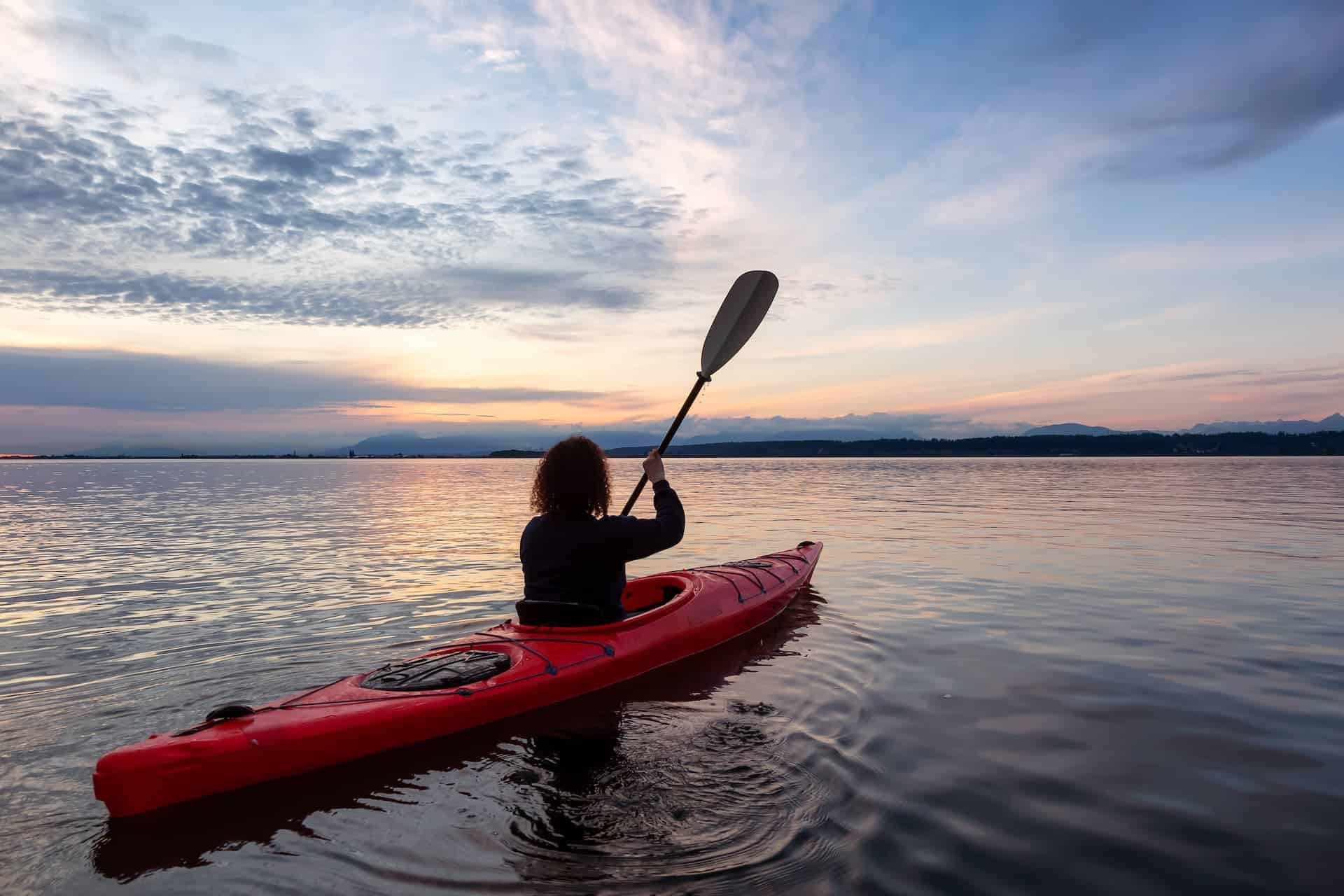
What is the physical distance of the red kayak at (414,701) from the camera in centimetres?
353

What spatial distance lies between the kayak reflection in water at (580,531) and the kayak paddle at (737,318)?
3059mm

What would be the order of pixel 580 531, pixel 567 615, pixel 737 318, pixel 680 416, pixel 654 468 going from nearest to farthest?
pixel 580 531, pixel 567 615, pixel 654 468, pixel 680 416, pixel 737 318

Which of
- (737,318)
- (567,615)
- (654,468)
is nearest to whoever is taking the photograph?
(567,615)

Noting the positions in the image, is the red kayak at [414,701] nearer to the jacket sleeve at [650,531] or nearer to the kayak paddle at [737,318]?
the jacket sleeve at [650,531]

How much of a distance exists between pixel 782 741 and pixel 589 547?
5.57 ft

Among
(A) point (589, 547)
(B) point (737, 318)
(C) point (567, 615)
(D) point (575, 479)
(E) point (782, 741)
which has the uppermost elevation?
(B) point (737, 318)

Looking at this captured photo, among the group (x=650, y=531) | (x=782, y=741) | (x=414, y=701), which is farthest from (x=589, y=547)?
(x=782, y=741)

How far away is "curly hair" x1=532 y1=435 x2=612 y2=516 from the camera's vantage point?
5.05m

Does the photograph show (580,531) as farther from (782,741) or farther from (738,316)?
(738,316)

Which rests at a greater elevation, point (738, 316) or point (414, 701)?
point (738, 316)

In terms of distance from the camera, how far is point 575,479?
5043 mm

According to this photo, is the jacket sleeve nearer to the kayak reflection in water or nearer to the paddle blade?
the kayak reflection in water

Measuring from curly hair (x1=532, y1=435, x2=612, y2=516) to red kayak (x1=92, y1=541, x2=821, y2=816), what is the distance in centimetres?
76

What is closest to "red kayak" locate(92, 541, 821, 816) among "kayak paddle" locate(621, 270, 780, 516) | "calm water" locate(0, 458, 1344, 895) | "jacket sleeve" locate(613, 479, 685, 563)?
"calm water" locate(0, 458, 1344, 895)
